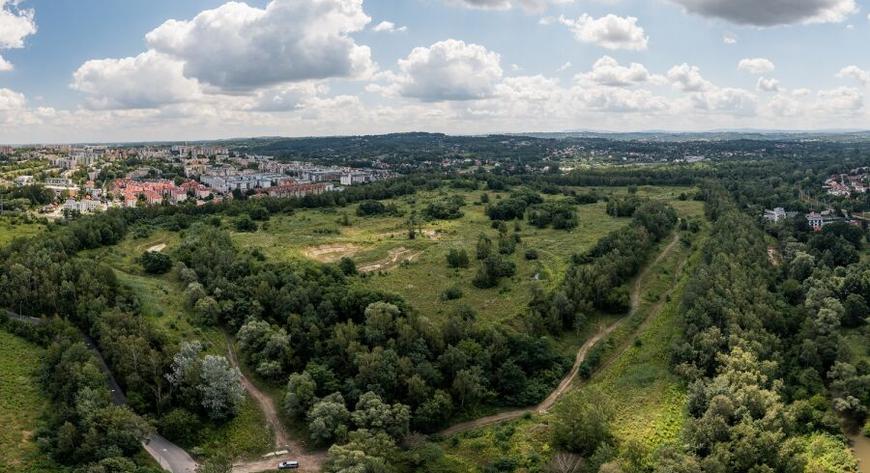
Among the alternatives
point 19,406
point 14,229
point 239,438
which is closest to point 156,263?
point 19,406

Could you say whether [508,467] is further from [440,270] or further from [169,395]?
[440,270]

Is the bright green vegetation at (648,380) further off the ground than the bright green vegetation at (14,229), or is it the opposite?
the bright green vegetation at (14,229)

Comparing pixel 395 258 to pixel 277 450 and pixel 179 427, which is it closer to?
pixel 277 450

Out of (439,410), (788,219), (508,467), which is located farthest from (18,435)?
(788,219)

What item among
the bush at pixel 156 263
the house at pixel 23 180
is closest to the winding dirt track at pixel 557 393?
the bush at pixel 156 263

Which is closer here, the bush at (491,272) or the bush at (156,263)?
the bush at (491,272)

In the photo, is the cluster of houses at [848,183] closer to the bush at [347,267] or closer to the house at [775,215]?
the house at [775,215]

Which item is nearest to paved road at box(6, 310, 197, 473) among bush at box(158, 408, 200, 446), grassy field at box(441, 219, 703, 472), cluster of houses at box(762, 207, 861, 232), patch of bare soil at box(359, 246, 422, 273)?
bush at box(158, 408, 200, 446)

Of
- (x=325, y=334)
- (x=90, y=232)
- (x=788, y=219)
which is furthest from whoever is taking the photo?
(x=788, y=219)
